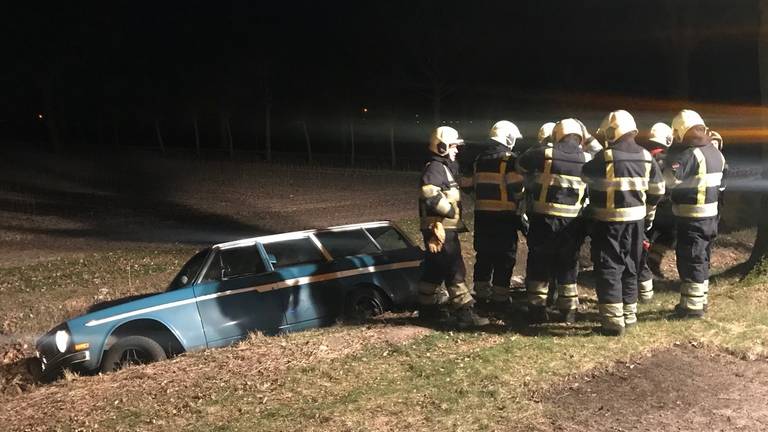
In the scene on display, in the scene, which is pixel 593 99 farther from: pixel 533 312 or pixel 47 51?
pixel 533 312

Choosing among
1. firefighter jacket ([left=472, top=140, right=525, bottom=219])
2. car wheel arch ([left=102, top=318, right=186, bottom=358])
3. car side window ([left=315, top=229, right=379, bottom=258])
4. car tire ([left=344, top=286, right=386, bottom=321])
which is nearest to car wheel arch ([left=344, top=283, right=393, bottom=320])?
car tire ([left=344, top=286, right=386, bottom=321])

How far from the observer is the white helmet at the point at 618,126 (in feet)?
18.8

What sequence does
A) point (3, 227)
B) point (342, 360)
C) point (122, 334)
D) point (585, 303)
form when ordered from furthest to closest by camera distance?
point (3, 227) < point (585, 303) < point (122, 334) < point (342, 360)

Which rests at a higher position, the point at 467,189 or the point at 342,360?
the point at 467,189

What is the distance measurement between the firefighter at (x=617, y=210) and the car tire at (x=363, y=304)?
2627mm

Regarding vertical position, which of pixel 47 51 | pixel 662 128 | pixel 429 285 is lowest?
pixel 429 285

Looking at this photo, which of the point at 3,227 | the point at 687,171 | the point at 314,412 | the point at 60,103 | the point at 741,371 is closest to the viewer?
the point at 314,412

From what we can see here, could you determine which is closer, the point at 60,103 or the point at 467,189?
the point at 467,189

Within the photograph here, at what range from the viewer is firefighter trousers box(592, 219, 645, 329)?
5.69 meters

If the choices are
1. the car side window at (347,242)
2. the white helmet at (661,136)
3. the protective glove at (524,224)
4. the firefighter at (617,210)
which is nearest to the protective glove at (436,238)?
the protective glove at (524,224)

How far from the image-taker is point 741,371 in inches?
195

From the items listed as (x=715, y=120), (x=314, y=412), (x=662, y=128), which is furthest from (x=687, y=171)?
(x=715, y=120)

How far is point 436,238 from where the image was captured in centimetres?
599

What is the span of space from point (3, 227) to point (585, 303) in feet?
51.7
